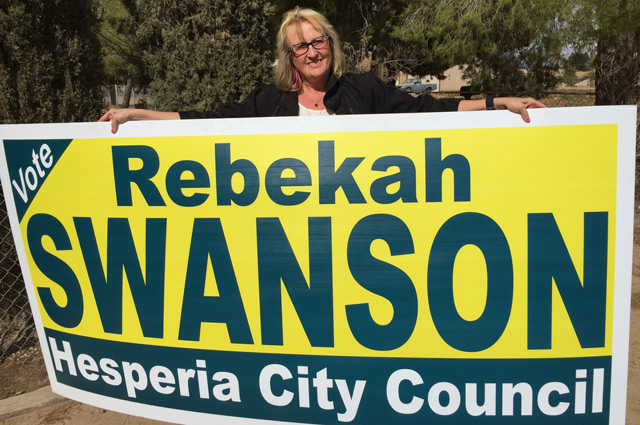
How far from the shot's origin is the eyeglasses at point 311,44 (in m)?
2.16

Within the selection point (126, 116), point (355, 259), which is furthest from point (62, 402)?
point (355, 259)

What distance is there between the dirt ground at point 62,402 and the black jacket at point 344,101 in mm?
1722

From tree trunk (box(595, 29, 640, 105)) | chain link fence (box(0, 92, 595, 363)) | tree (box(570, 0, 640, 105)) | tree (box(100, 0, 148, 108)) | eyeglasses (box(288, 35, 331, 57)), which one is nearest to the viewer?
eyeglasses (box(288, 35, 331, 57))

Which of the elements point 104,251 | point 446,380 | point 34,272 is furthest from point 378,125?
point 34,272

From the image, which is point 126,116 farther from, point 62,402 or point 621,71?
point 621,71

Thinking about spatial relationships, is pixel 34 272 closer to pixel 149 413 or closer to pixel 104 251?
pixel 104 251

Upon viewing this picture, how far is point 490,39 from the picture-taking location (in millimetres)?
6812

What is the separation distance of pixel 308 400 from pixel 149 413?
643mm

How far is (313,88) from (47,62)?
2131 mm

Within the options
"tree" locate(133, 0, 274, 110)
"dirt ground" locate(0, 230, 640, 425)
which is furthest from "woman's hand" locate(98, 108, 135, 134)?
"tree" locate(133, 0, 274, 110)

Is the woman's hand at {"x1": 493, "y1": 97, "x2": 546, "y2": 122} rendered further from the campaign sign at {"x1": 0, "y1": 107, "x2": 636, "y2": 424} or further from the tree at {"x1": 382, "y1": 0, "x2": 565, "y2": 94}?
the tree at {"x1": 382, "y1": 0, "x2": 565, "y2": 94}

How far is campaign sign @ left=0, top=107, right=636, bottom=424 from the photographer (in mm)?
1637

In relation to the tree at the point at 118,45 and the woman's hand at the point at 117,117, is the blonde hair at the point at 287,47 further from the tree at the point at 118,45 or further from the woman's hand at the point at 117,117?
the tree at the point at 118,45

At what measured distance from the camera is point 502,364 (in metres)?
1.72
